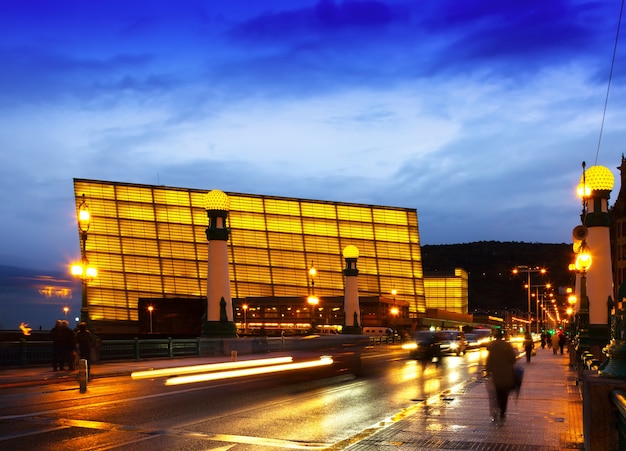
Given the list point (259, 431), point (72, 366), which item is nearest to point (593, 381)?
point (259, 431)

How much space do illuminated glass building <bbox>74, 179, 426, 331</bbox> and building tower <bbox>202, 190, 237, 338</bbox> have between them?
42.5 metres

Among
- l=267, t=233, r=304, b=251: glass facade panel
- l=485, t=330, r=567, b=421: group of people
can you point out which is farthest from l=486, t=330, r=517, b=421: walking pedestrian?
l=267, t=233, r=304, b=251: glass facade panel

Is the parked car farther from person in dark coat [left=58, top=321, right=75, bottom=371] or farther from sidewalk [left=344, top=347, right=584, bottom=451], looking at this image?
sidewalk [left=344, top=347, right=584, bottom=451]

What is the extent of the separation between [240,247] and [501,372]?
284 ft

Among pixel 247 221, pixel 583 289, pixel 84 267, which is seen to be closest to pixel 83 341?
pixel 84 267

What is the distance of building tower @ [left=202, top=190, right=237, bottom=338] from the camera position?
1897 inches

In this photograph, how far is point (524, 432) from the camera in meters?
13.5

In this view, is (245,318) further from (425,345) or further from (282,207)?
(425,345)

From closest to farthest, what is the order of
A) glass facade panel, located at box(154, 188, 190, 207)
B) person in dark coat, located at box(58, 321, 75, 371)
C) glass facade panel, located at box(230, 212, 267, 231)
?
person in dark coat, located at box(58, 321, 75, 371), glass facade panel, located at box(154, 188, 190, 207), glass facade panel, located at box(230, 212, 267, 231)

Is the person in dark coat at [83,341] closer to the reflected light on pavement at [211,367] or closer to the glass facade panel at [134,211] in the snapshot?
the reflected light on pavement at [211,367]

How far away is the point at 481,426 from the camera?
46.3 ft

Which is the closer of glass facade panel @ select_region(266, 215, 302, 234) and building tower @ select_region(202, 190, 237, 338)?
building tower @ select_region(202, 190, 237, 338)

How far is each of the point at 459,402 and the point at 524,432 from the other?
528 cm

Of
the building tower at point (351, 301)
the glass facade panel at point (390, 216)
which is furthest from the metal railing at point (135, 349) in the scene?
the glass facade panel at point (390, 216)
